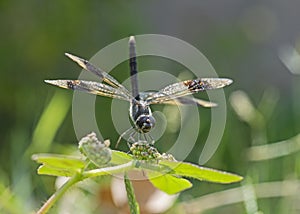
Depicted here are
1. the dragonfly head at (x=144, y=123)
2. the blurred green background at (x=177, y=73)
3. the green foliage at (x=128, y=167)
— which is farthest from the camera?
the blurred green background at (x=177, y=73)

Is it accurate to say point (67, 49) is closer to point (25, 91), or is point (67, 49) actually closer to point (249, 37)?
point (25, 91)

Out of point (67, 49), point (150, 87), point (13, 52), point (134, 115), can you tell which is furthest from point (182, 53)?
point (134, 115)

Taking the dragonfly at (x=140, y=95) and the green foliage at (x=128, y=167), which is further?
the dragonfly at (x=140, y=95)

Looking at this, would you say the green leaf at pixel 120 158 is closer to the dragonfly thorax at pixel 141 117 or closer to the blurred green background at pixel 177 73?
the dragonfly thorax at pixel 141 117

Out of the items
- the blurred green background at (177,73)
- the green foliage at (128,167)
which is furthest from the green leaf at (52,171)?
the blurred green background at (177,73)

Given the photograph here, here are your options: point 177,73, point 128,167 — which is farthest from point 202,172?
point 177,73

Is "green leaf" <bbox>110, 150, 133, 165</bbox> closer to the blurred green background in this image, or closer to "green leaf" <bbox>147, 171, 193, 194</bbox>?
"green leaf" <bbox>147, 171, 193, 194</bbox>

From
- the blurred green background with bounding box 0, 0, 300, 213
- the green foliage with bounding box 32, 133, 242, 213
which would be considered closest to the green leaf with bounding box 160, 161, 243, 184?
the green foliage with bounding box 32, 133, 242, 213

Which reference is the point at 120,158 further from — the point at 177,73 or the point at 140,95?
the point at 177,73
